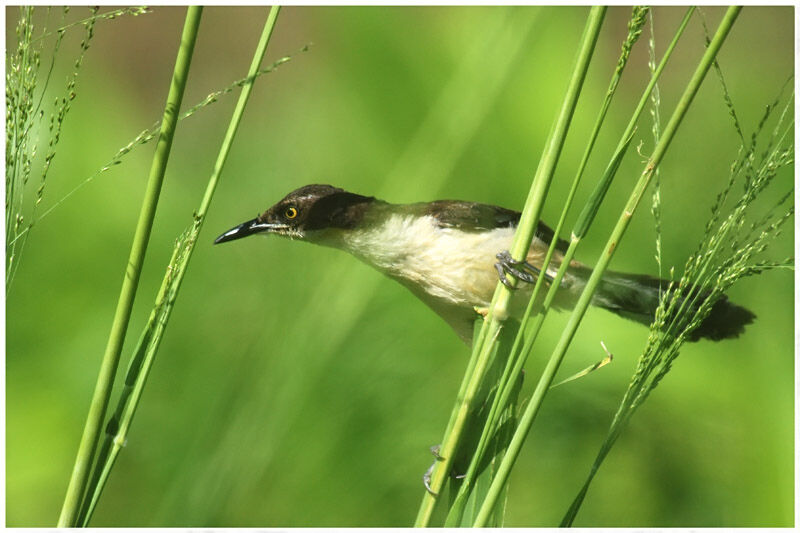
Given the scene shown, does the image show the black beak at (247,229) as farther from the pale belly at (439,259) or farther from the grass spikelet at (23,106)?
the grass spikelet at (23,106)

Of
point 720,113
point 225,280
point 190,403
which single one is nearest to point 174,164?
point 225,280

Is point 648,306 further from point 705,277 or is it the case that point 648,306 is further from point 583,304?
point 583,304

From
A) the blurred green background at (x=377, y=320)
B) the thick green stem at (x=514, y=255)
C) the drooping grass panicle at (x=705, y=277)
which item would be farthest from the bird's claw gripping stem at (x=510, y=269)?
the blurred green background at (x=377, y=320)

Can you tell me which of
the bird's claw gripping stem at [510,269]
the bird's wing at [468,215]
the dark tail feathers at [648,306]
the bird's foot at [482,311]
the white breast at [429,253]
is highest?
the bird's wing at [468,215]

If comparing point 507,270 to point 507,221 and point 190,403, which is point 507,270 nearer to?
point 507,221

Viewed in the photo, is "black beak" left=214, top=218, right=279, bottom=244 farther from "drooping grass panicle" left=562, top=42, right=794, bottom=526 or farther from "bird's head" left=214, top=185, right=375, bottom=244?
"drooping grass panicle" left=562, top=42, right=794, bottom=526

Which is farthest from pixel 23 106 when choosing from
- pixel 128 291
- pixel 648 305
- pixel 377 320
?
pixel 648 305
